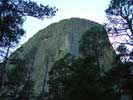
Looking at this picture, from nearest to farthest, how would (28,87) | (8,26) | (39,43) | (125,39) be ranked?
(8,26)
(125,39)
(28,87)
(39,43)

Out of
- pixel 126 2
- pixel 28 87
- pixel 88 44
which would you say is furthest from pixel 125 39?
pixel 28 87

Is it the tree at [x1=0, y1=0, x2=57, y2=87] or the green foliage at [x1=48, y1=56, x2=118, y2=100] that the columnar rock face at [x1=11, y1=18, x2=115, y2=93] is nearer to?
the green foliage at [x1=48, y1=56, x2=118, y2=100]

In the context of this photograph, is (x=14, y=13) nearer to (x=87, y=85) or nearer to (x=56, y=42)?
(x=87, y=85)

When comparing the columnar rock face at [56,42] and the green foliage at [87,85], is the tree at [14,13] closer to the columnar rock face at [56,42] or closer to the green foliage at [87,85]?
the green foliage at [87,85]

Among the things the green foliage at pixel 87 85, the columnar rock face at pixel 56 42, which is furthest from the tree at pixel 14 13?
the columnar rock face at pixel 56 42

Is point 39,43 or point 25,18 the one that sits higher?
point 39,43

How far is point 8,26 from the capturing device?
19141 mm

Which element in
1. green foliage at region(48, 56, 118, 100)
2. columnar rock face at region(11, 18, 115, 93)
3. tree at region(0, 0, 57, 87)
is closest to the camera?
tree at region(0, 0, 57, 87)

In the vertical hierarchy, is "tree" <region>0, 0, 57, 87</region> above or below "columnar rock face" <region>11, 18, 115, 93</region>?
below

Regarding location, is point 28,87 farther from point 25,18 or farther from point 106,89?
point 25,18

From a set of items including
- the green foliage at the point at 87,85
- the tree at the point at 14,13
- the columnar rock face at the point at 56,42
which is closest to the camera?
the tree at the point at 14,13

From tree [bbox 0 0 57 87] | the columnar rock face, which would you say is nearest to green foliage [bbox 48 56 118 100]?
tree [bbox 0 0 57 87]

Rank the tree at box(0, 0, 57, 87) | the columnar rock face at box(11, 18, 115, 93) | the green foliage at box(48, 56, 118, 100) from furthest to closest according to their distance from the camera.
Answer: the columnar rock face at box(11, 18, 115, 93)
the green foliage at box(48, 56, 118, 100)
the tree at box(0, 0, 57, 87)

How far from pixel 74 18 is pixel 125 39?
92.6 metres
